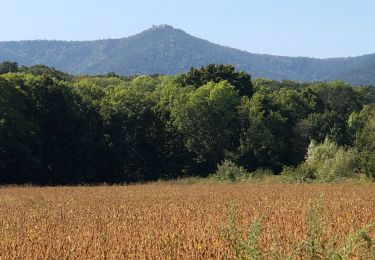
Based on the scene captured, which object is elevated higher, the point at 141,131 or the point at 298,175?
the point at 141,131

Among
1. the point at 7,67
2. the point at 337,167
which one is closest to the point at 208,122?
the point at 337,167

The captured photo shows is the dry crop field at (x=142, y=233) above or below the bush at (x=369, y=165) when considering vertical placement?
above

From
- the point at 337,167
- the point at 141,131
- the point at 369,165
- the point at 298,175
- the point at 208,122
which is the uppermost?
the point at 369,165

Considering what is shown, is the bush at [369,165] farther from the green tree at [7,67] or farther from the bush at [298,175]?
the green tree at [7,67]

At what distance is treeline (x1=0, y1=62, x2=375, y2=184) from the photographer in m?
45.7

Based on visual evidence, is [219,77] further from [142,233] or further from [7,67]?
[142,233]

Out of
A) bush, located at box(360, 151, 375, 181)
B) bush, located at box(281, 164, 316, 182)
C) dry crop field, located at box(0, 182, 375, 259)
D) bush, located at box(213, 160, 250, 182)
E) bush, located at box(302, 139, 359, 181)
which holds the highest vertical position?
dry crop field, located at box(0, 182, 375, 259)

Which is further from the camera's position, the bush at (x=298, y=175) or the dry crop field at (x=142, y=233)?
the bush at (x=298, y=175)

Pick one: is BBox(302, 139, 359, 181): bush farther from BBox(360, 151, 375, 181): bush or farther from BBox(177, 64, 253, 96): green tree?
BBox(177, 64, 253, 96): green tree

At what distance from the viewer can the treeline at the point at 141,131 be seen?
45719mm

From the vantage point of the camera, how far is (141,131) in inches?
2158

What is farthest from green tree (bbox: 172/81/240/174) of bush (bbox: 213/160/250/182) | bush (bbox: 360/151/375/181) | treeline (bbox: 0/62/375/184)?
bush (bbox: 360/151/375/181)

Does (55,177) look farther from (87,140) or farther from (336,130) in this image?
(336,130)

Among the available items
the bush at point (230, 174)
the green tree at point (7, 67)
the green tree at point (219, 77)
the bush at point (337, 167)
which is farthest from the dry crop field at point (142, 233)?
the green tree at point (7, 67)
